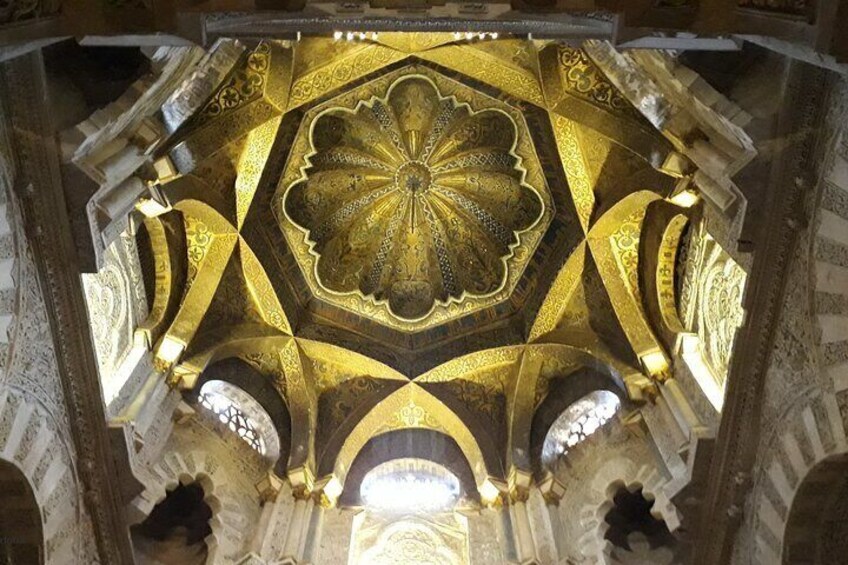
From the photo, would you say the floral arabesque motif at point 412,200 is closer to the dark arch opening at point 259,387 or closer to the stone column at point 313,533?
the dark arch opening at point 259,387

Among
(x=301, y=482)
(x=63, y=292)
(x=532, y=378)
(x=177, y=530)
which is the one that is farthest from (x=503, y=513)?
(x=63, y=292)

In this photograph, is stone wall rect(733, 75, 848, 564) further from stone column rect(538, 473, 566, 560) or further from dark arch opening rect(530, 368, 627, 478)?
dark arch opening rect(530, 368, 627, 478)

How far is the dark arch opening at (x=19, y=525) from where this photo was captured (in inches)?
301

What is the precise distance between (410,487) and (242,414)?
2.55 m

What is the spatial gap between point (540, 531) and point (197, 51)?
680 cm

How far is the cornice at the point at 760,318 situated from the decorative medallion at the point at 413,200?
510 centimetres

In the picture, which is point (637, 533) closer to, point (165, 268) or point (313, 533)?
point (313, 533)

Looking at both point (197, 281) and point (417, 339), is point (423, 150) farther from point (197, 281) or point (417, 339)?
point (197, 281)

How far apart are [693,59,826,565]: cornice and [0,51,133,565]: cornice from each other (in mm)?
6091

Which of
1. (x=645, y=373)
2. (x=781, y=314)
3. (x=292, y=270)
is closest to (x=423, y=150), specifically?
(x=292, y=270)

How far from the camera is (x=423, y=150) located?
1392 cm

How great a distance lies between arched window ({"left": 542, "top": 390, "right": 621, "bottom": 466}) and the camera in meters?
11.6

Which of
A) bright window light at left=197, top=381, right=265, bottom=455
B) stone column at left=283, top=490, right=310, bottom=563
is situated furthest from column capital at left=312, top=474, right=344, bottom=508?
bright window light at left=197, top=381, right=265, bottom=455

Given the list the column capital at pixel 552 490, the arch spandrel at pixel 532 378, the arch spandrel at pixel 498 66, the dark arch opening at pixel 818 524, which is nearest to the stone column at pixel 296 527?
the arch spandrel at pixel 532 378
